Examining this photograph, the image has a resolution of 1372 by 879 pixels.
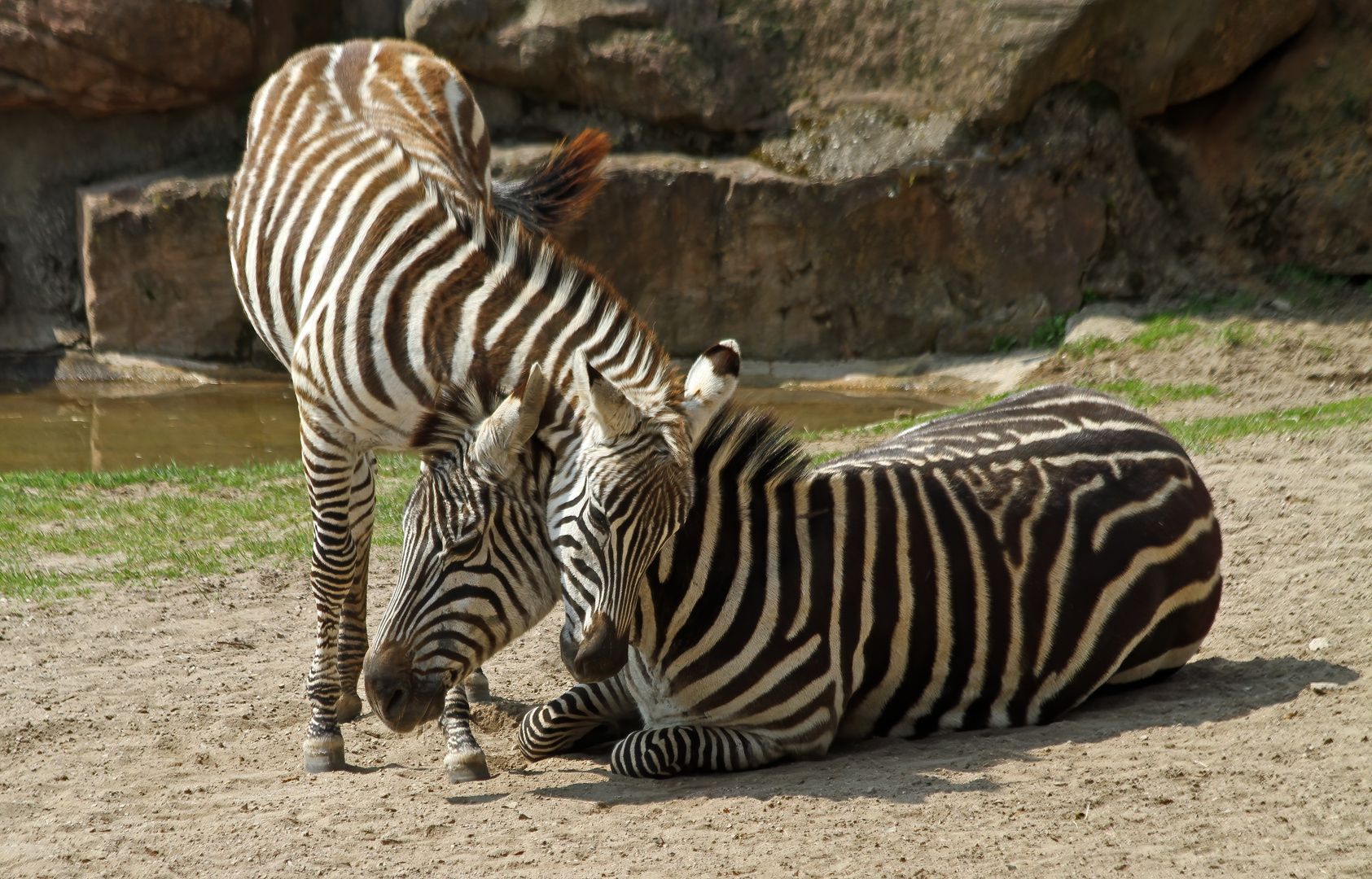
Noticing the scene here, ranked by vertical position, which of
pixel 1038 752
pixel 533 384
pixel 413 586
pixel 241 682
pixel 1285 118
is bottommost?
pixel 241 682

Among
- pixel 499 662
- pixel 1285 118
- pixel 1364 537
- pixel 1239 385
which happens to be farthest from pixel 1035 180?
pixel 499 662

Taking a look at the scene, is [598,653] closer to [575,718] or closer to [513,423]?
[513,423]

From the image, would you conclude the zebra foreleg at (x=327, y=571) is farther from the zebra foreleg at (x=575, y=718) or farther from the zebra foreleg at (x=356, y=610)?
the zebra foreleg at (x=575, y=718)

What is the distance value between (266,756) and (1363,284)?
11.6 m

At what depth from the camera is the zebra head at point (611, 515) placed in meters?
3.53

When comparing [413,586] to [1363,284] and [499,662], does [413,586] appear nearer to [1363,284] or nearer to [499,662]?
[499,662]

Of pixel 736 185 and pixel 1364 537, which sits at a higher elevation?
pixel 736 185

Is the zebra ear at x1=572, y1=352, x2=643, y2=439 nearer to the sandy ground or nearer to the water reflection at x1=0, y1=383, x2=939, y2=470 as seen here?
the sandy ground

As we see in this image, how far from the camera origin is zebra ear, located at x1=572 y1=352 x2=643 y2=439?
3496 mm

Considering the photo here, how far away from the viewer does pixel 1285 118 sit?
12266 millimetres

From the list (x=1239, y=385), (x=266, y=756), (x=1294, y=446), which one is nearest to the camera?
(x=266, y=756)

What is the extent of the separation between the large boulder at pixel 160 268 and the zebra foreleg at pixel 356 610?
8993 millimetres

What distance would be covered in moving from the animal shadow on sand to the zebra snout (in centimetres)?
45

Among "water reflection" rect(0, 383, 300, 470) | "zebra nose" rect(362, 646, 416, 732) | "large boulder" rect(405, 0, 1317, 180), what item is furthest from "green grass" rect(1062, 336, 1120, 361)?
"zebra nose" rect(362, 646, 416, 732)
